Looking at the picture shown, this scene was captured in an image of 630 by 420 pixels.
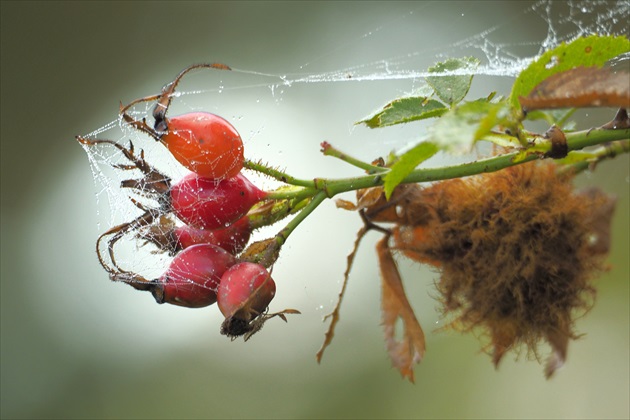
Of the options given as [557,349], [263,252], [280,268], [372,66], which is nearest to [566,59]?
[263,252]

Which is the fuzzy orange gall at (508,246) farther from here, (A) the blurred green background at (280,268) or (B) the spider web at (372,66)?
(B) the spider web at (372,66)

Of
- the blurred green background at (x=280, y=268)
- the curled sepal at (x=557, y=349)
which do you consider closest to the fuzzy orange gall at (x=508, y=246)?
the curled sepal at (x=557, y=349)

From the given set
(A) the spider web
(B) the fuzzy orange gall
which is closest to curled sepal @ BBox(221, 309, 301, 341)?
(B) the fuzzy orange gall

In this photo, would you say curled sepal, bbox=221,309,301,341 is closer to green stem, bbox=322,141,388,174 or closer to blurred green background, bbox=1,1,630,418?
green stem, bbox=322,141,388,174

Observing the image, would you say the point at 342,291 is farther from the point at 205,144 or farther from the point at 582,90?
the point at 582,90

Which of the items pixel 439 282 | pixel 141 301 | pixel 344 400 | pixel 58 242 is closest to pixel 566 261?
pixel 439 282
